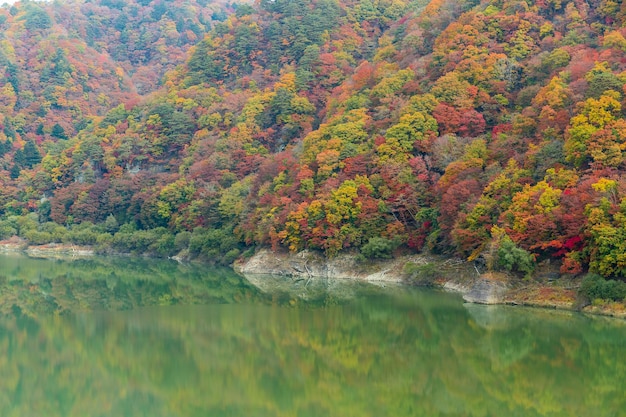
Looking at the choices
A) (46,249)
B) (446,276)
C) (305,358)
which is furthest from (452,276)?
(46,249)

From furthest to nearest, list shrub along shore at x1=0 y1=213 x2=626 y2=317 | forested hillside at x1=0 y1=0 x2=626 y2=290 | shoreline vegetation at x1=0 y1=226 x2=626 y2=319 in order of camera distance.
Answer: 1. forested hillside at x1=0 y1=0 x2=626 y2=290
2. shoreline vegetation at x1=0 y1=226 x2=626 y2=319
3. shrub along shore at x1=0 y1=213 x2=626 y2=317

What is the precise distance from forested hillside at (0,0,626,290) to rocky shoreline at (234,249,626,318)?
0.96m

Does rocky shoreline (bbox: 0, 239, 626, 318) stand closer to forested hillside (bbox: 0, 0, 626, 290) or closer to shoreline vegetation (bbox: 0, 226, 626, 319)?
shoreline vegetation (bbox: 0, 226, 626, 319)

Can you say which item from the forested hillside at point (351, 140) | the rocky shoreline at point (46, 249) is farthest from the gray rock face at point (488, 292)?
the rocky shoreline at point (46, 249)

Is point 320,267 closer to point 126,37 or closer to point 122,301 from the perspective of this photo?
point 122,301

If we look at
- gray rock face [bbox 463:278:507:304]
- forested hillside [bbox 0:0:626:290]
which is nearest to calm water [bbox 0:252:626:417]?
gray rock face [bbox 463:278:507:304]

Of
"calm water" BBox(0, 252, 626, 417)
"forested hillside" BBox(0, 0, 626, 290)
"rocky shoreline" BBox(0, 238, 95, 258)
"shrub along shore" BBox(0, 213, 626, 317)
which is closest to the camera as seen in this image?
"calm water" BBox(0, 252, 626, 417)

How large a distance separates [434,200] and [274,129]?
3548 cm

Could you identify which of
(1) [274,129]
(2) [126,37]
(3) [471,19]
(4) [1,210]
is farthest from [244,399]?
(2) [126,37]

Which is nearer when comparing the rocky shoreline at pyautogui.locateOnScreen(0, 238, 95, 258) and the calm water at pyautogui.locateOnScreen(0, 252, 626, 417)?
the calm water at pyautogui.locateOnScreen(0, 252, 626, 417)

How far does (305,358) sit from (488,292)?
15.5 m

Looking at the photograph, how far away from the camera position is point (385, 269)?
54.8 meters

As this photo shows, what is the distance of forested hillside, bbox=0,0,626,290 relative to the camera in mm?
43844

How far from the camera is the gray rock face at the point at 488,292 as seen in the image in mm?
41375
